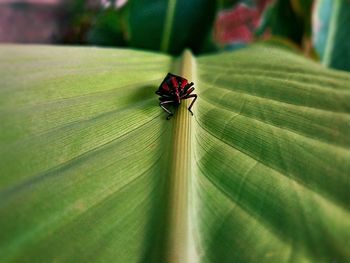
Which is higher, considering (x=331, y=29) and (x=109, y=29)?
(x=331, y=29)

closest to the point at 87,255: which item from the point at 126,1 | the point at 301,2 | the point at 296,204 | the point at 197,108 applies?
the point at 296,204

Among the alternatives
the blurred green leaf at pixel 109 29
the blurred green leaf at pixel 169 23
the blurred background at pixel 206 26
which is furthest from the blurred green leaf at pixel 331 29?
the blurred green leaf at pixel 109 29

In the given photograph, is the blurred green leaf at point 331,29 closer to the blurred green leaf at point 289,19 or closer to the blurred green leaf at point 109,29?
the blurred green leaf at point 289,19

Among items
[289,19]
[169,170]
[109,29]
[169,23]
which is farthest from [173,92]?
[289,19]

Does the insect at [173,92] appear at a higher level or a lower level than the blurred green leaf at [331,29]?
lower

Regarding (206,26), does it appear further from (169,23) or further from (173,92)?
(173,92)

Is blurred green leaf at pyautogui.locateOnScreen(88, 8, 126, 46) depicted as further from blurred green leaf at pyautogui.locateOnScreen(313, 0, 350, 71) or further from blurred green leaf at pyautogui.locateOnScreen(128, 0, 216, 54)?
blurred green leaf at pyautogui.locateOnScreen(313, 0, 350, 71)
